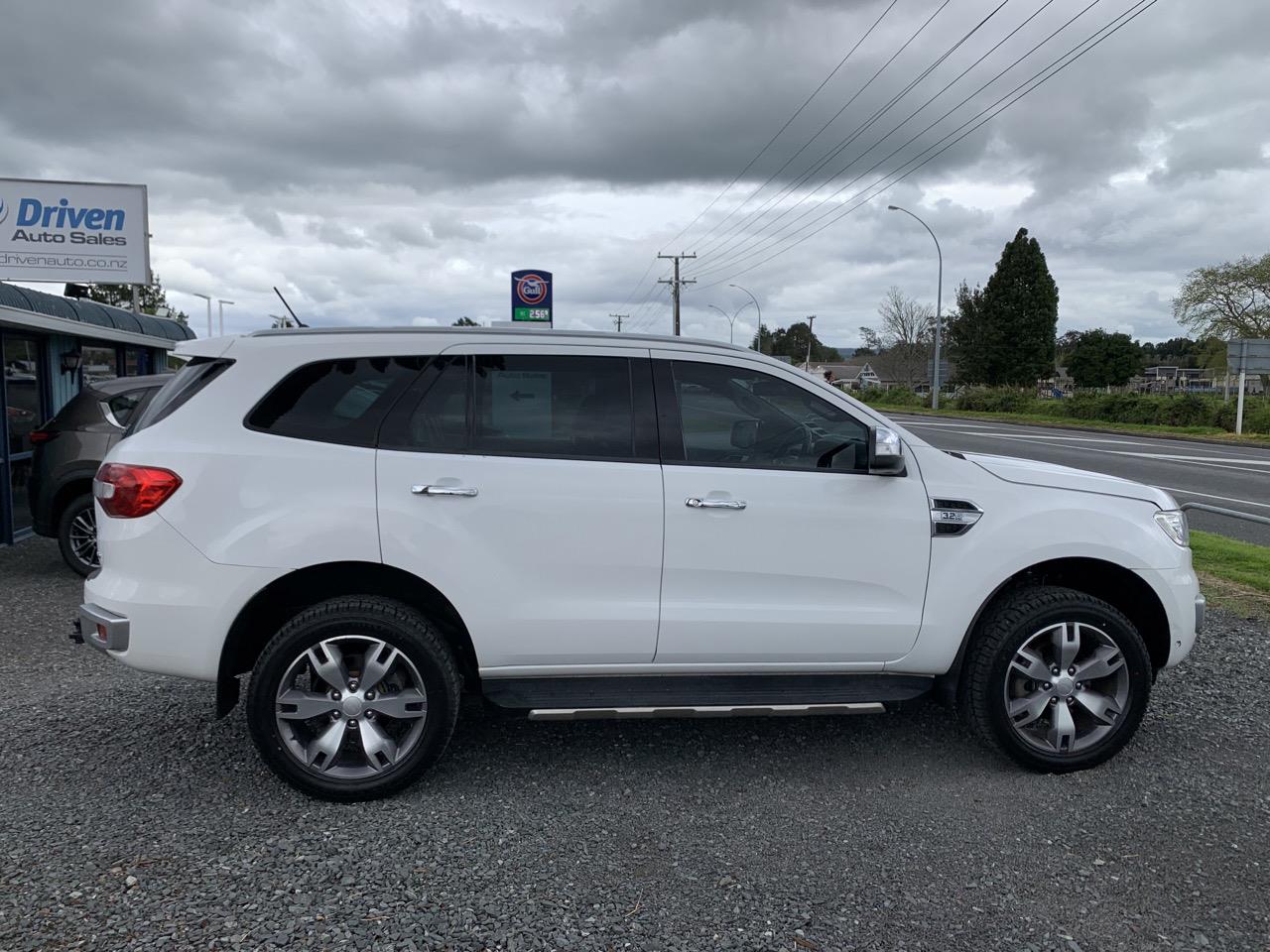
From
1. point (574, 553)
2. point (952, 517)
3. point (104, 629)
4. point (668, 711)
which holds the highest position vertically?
point (952, 517)

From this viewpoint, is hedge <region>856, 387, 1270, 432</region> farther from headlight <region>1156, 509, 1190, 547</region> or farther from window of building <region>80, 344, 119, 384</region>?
window of building <region>80, 344, 119, 384</region>

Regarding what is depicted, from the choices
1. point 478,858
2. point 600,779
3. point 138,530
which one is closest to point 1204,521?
point 600,779

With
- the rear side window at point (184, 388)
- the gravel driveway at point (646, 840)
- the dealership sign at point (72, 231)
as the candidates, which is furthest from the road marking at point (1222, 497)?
the dealership sign at point (72, 231)

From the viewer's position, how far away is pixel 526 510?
3539mm

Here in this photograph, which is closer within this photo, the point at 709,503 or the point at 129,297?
the point at 709,503

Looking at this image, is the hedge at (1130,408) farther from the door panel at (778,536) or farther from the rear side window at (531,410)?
→ the rear side window at (531,410)

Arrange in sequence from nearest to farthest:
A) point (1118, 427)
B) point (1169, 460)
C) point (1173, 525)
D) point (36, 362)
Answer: point (1173, 525)
point (36, 362)
point (1169, 460)
point (1118, 427)

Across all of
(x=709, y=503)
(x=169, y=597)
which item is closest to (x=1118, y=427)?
(x=709, y=503)

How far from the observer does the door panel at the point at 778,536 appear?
3.63 m

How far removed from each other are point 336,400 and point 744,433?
1.63 m

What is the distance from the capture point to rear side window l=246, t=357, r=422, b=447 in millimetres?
3564

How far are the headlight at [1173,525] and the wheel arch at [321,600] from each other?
117 inches

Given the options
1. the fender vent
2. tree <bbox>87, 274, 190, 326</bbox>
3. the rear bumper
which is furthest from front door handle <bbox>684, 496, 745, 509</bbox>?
tree <bbox>87, 274, 190, 326</bbox>

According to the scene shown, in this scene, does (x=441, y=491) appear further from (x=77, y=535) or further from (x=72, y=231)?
(x=72, y=231)
